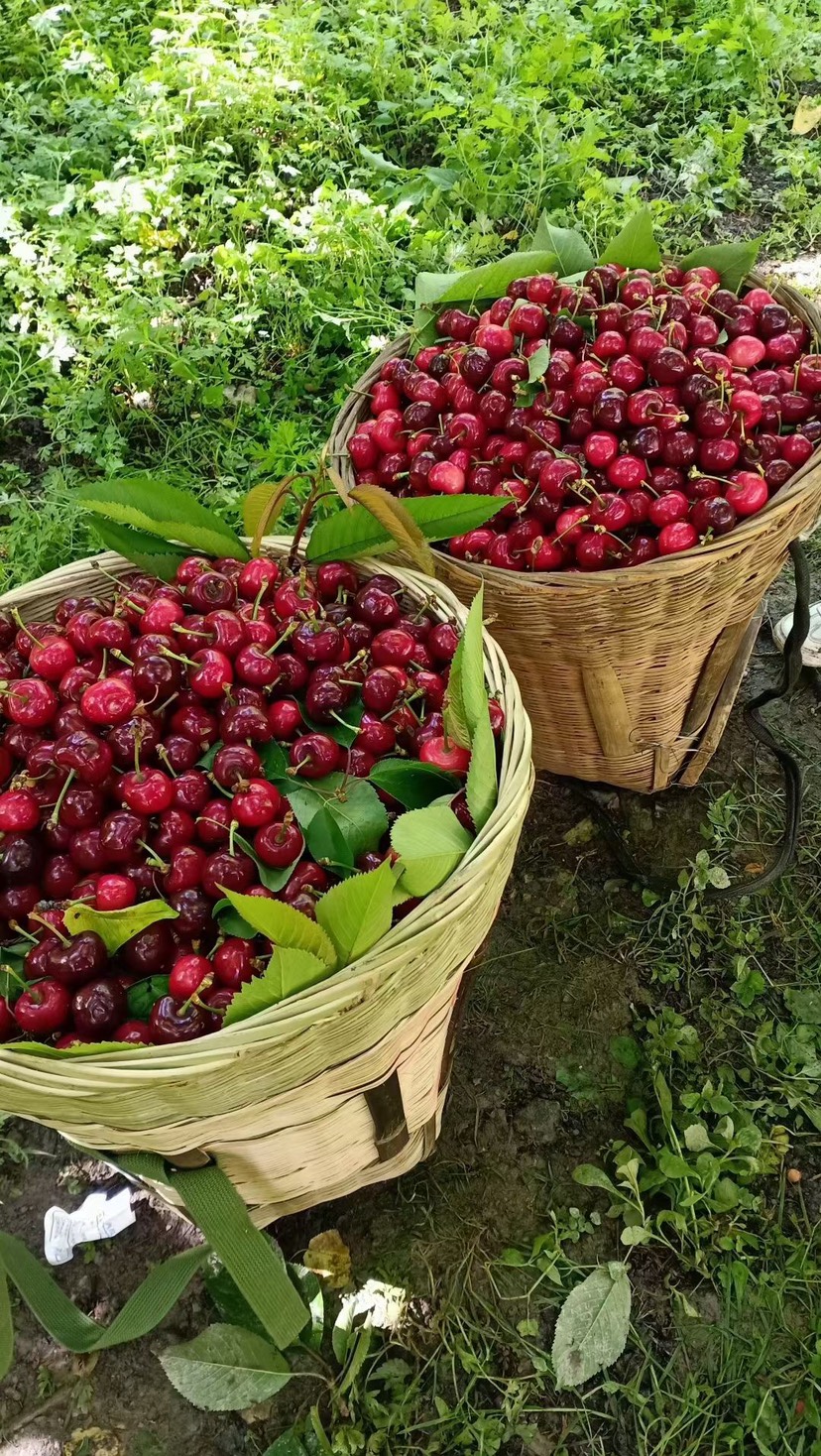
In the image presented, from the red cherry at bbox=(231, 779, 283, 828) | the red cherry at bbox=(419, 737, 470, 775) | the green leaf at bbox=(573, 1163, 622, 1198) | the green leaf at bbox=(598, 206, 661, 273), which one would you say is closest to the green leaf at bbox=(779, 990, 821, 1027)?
the green leaf at bbox=(573, 1163, 622, 1198)

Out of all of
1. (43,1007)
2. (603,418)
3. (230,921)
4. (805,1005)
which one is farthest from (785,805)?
(43,1007)

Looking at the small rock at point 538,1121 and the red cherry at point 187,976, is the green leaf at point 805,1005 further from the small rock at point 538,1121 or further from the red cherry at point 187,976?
the red cherry at point 187,976

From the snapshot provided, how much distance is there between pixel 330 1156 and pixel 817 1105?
996 millimetres

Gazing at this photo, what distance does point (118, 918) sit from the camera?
1261 mm

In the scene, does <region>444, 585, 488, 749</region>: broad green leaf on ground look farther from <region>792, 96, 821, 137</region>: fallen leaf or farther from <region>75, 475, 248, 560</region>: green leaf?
<region>792, 96, 821, 137</region>: fallen leaf

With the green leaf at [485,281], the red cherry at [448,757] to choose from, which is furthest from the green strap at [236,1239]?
the green leaf at [485,281]

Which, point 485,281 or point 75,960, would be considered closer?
point 75,960

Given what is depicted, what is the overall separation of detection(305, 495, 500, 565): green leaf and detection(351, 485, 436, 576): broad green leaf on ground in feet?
0.24

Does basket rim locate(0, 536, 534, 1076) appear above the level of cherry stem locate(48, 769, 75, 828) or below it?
below

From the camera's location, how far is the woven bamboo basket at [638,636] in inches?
69.1

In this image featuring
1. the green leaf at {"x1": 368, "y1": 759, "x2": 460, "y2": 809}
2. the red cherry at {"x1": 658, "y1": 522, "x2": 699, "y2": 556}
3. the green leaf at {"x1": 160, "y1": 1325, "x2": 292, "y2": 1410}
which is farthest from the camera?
the red cherry at {"x1": 658, "y1": 522, "x2": 699, "y2": 556}

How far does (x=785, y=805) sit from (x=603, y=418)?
105 cm

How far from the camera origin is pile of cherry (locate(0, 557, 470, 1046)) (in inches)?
50.6

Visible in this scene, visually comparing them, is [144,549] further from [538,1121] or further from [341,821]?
[538,1121]
